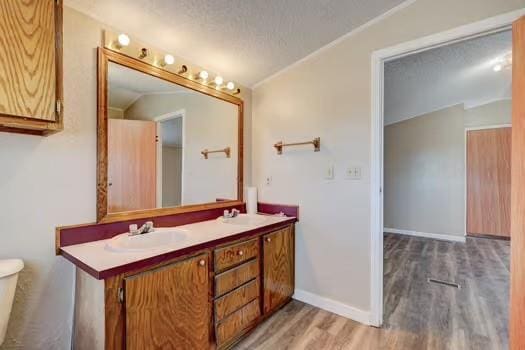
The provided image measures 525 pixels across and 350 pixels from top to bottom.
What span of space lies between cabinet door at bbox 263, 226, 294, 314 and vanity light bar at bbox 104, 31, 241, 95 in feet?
4.49

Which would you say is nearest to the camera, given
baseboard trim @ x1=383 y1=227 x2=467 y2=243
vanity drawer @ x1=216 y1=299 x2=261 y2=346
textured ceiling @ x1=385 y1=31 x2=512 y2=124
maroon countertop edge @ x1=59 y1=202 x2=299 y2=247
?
maroon countertop edge @ x1=59 y1=202 x2=299 y2=247

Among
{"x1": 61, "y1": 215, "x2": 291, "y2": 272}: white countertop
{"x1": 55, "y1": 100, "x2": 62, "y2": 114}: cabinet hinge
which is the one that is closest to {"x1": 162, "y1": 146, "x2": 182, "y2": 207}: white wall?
{"x1": 61, "y1": 215, "x2": 291, "y2": 272}: white countertop

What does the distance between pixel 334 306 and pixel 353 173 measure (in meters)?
1.12

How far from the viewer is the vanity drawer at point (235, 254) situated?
157 cm

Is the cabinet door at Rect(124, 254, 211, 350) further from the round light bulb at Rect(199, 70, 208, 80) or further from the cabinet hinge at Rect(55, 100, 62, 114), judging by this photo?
the round light bulb at Rect(199, 70, 208, 80)

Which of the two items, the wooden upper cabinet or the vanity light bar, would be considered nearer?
the wooden upper cabinet

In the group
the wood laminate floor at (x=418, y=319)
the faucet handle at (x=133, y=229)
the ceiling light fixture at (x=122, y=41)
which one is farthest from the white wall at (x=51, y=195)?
the wood laminate floor at (x=418, y=319)

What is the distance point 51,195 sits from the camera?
132cm

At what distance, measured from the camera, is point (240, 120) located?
8.23ft

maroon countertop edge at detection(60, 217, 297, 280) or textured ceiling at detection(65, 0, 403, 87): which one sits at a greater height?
textured ceiling at detection(65, 0, 403, 87)

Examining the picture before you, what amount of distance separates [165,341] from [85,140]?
1160 millimetres

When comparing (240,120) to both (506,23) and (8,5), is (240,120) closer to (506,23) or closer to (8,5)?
(8,5)

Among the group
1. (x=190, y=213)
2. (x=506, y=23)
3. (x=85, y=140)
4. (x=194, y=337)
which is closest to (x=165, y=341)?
(x=194, y=337)

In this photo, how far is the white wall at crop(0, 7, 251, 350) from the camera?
122 centimetres
